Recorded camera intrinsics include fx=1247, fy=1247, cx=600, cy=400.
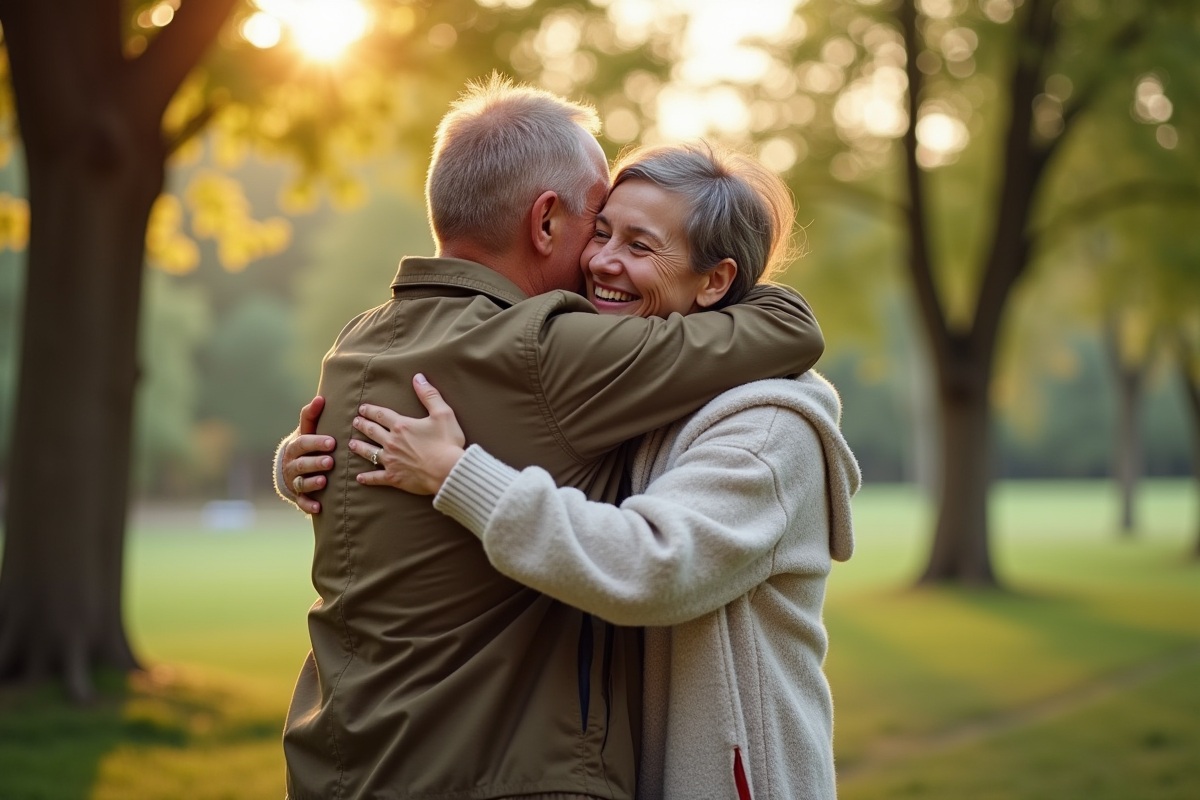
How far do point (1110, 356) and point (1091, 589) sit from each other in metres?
11.1

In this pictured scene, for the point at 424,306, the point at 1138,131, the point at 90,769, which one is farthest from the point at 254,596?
the point at 424,306

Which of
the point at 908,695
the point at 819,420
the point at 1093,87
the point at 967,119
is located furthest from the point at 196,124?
the point at 967,119

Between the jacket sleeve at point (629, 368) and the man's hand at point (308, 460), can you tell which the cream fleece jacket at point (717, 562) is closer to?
the jacket sleeve at point (629, 368)

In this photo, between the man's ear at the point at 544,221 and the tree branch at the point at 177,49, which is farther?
the tree branch at the point at 177,49

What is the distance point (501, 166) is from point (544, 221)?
0.15 m

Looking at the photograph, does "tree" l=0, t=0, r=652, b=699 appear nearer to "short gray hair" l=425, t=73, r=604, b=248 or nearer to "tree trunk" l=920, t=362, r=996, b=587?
"short gray hair" l=425, t=73, r=604, b=248

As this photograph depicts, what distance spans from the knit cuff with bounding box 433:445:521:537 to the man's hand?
1.14 feet

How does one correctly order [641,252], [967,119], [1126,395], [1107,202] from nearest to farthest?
[641,252] → [1107,202] → [967,119] → [1126,395]

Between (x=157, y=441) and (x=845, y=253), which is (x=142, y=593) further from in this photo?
(x=157, y=441)

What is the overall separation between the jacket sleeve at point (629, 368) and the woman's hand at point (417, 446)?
0.19 metres

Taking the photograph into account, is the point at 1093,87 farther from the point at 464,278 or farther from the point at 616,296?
the point at 464,278

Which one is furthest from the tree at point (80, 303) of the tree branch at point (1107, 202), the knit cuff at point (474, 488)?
the tree branch at point (1107, 202)

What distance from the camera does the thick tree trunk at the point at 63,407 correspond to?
7.91 meters

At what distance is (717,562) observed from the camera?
226 centimetres
